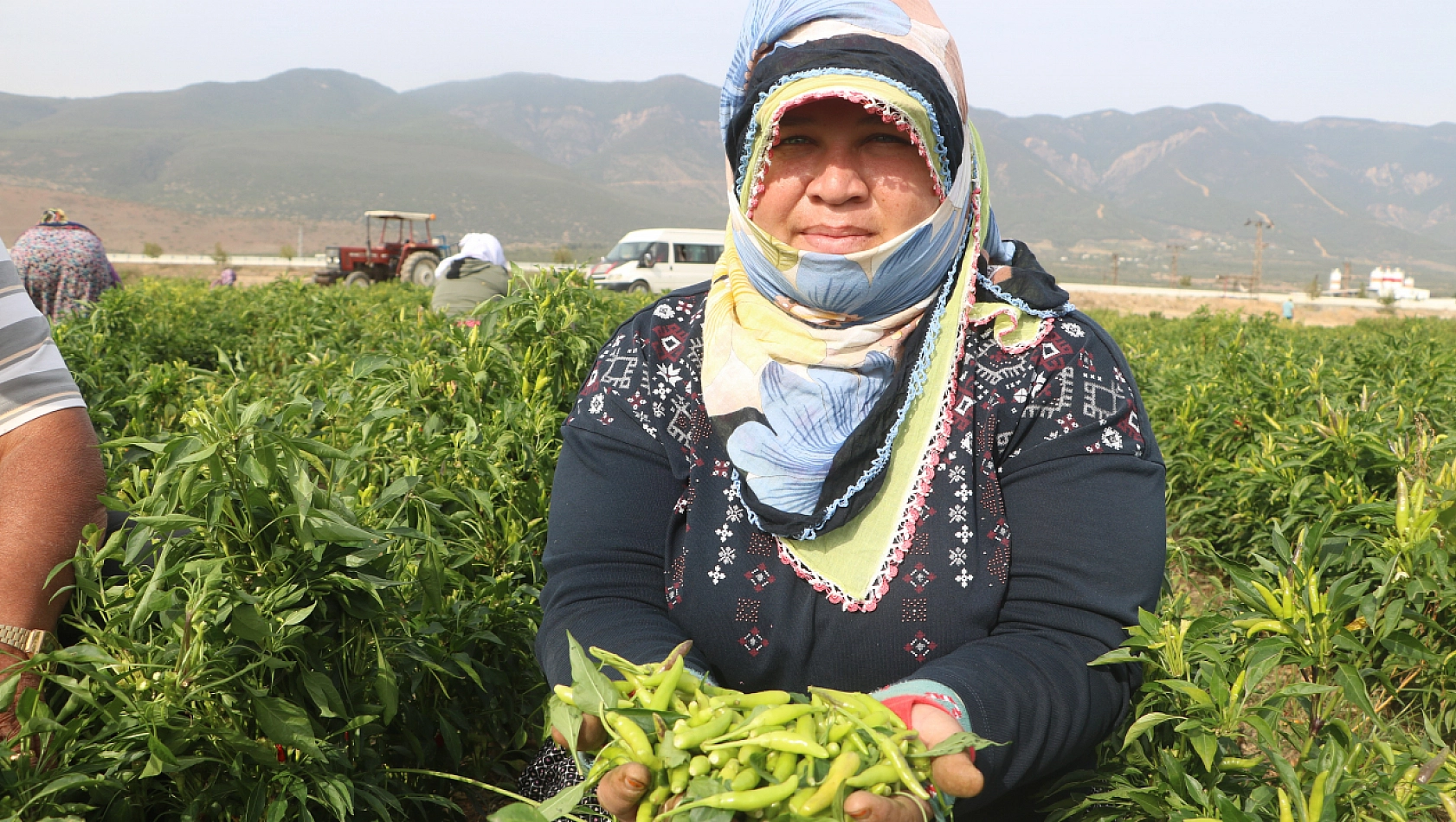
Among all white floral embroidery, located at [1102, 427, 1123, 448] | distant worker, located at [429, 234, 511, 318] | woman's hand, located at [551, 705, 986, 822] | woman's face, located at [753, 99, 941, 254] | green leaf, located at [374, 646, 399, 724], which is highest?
woman's face, located at [753, 99, 941, 254]

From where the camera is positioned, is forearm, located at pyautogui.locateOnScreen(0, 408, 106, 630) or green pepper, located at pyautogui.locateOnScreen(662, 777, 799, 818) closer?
green pepper, located at pyautogui.locateOnScreen(662, 777, 799, 818)

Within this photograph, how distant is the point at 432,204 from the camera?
10200cm

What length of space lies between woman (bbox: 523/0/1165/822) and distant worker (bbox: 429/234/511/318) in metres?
4.58

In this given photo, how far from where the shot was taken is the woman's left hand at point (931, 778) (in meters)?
0.99

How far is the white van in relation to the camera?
22984 mm

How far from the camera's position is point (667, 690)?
1.09 meters

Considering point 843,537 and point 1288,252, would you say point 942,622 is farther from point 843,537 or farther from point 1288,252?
point 1288,252

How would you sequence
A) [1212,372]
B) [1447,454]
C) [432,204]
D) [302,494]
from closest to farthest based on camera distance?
[302,494]
[1447,454]
[1212,372]
[432,204]

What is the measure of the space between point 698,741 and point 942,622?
20.7 inches

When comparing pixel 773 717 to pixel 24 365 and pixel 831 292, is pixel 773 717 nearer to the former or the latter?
pixel 831 292

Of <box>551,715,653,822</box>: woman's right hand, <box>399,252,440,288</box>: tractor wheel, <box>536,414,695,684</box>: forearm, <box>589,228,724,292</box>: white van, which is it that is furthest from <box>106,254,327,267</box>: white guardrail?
<box>551,715,653,822</box>: woman's right hand

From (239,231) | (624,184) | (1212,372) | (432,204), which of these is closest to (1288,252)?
(624,184)

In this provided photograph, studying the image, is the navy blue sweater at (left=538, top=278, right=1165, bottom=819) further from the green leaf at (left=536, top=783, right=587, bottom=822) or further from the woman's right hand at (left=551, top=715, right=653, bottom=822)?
the green leaf at (left=536, top=783, right=587, bottom=822)

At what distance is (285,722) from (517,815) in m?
0.58
